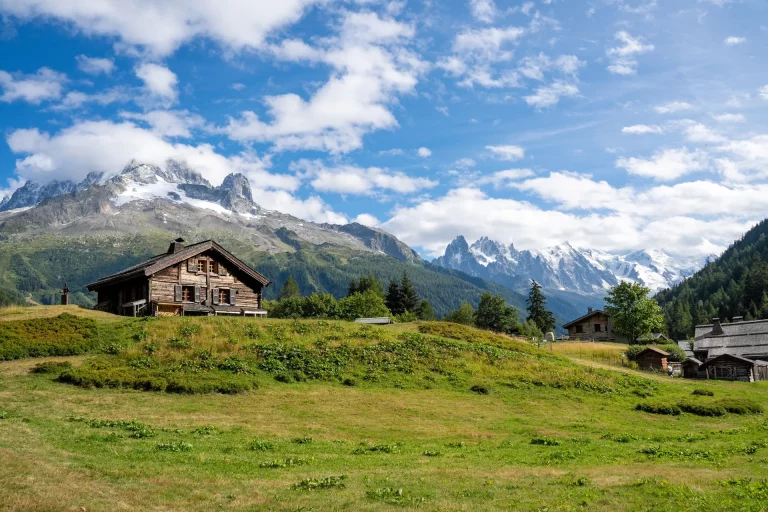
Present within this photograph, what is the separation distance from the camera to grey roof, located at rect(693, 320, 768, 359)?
88.4 meters

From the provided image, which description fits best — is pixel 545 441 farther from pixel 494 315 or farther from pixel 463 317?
pixel 494 315

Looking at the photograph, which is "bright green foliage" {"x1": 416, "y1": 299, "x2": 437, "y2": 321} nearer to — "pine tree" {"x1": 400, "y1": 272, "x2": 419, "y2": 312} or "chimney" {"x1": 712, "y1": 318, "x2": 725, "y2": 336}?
"pine tree" {"x1": 400, "y1": 272, "x2": 419, "y2": 312}

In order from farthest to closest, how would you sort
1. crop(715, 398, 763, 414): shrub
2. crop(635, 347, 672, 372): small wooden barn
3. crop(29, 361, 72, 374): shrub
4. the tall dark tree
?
1. the tall dark tree
2. crop(635, 347, 672, 372): small wooden barn
3. crop(715, 398, 763, 414): shrub
4. crop(29, 361, 72, 374): shrub

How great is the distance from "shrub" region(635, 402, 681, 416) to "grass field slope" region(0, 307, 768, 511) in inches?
4.9

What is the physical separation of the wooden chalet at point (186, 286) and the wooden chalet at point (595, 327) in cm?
7967

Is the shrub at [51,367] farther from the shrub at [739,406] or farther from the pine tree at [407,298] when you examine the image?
the pine tree at [407,298]

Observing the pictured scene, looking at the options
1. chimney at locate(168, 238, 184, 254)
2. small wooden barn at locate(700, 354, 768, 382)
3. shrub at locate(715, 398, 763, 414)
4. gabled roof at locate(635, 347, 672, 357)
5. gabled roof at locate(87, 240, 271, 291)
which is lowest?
small wooden barn at locate(700, 354, 768, 382)

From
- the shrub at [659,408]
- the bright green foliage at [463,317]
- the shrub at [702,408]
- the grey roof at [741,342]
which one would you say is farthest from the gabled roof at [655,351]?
the bright green foliage at [463,317]

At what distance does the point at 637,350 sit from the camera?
247ft

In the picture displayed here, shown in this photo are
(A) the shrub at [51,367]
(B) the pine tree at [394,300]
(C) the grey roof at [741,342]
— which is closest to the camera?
(A) the shrub at [51,367]

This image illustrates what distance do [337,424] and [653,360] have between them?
185 feet

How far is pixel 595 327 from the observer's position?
420 ft

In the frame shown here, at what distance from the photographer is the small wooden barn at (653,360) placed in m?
73.6

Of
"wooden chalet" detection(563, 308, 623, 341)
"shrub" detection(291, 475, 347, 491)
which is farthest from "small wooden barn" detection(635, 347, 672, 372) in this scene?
"shrub" detection(291, 475, 347, 491)
